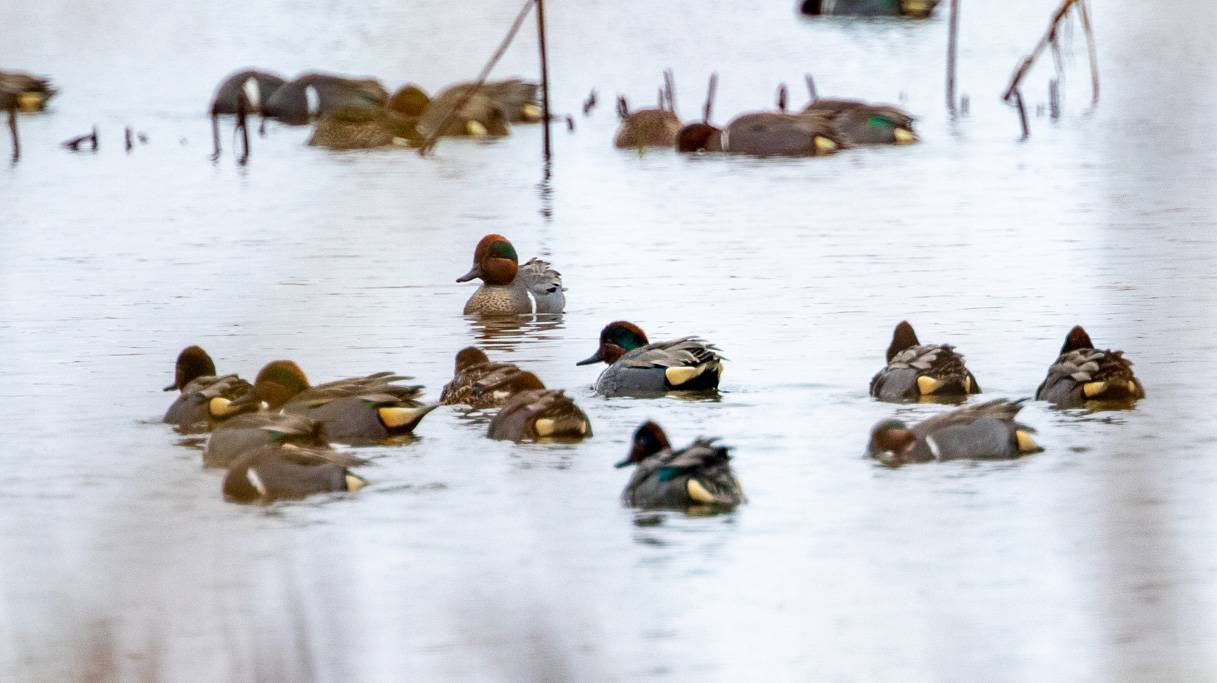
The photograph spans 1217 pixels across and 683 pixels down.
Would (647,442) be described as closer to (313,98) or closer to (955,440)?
(955,440)

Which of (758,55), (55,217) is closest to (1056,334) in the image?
(55,217)

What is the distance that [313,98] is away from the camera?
2573cm

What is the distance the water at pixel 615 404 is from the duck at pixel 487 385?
0.39 ft

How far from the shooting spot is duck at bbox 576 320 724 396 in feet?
32.3

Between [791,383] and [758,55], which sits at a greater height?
[758,55]

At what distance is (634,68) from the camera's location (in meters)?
31.4

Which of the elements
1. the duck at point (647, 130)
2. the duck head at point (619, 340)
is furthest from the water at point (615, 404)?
the duck at point (647, 130)

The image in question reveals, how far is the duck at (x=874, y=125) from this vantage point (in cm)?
2227

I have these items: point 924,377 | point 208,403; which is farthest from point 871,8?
point 208,403

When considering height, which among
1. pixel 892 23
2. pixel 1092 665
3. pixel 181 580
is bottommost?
pixel 1092 665

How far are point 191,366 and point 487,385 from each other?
1349 millimetres

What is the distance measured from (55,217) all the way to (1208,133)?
10.5m

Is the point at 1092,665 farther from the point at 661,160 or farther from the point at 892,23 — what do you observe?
the point at 892,23

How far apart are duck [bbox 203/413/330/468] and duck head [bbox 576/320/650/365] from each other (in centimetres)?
210
